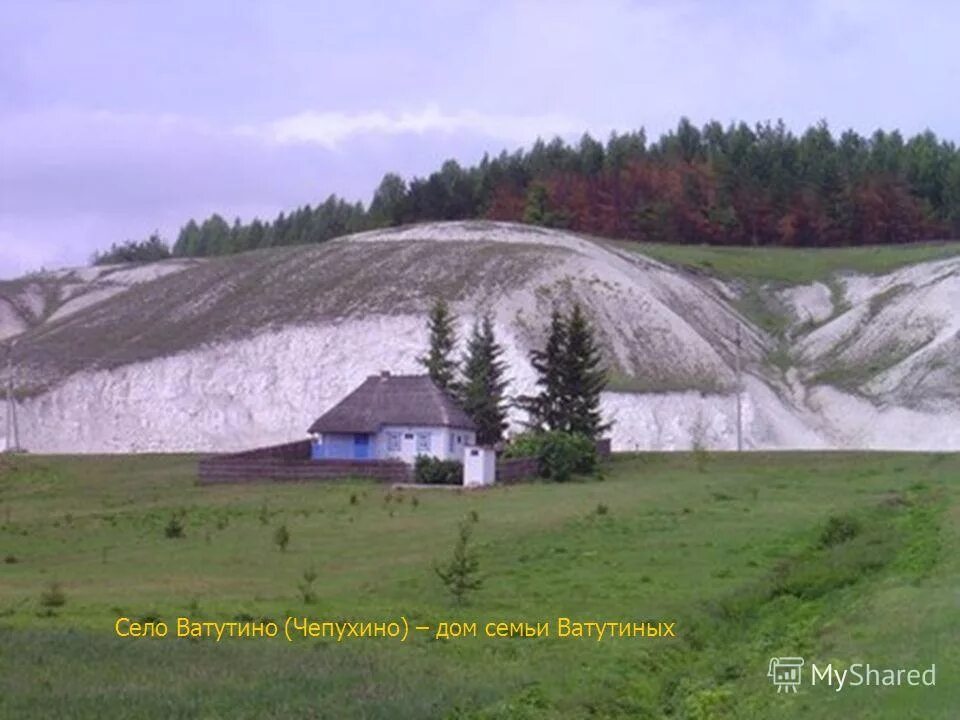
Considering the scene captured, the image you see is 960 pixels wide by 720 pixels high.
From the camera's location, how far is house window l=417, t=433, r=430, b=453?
66.6 meters

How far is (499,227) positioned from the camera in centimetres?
12481

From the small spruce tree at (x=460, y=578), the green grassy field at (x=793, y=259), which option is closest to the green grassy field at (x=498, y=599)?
the small spruce tree at (x=460, y=578)

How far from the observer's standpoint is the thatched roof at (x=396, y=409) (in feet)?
219

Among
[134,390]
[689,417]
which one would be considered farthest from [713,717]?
[134,390]

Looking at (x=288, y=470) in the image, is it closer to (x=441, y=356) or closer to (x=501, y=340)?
(x=441, y=356)

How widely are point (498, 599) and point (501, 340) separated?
214ft

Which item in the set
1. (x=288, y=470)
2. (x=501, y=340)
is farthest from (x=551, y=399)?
(x=501, y=340)

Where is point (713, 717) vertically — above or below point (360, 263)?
below

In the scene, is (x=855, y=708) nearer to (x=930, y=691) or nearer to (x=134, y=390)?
(x=930, y=691)

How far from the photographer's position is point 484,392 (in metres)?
72.0

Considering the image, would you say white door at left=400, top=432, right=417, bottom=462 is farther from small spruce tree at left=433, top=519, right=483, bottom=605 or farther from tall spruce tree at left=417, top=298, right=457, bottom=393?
small spruce tree at left=433, top=519, right=483, bottom=605

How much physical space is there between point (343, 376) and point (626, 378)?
15278mm

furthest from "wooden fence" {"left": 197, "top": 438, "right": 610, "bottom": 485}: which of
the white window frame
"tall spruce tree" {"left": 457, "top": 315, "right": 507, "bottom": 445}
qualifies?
"tall spruce tree" {"left": 457, "top": 315, "right": 507, "bottom": 445}

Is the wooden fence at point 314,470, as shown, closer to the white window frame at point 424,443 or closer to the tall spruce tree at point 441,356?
the white window frame at point 424,443
